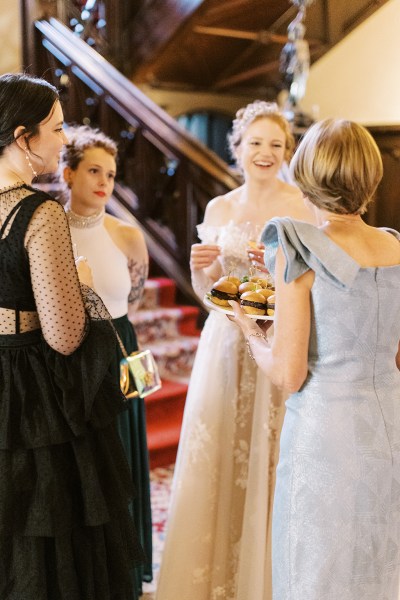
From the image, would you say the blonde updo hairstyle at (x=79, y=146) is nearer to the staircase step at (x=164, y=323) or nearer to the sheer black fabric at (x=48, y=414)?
the sheer black fabric at (x=48, y=414)

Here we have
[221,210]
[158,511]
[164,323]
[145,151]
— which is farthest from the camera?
[145,151]

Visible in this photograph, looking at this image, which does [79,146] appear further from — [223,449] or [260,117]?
[223,449]

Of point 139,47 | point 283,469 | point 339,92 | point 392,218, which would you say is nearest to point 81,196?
point 283,469

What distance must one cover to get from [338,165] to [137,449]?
5.24ft

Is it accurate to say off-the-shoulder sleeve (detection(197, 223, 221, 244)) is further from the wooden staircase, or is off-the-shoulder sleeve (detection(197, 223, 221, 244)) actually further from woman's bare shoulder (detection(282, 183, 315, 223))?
the wooden staircase

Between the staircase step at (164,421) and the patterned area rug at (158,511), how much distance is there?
89mm

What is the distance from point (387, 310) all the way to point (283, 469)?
0.49 meters

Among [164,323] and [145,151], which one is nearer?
[164,323]

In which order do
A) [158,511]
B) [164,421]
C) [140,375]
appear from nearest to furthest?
[140,375] → [158,511] → [164,421]

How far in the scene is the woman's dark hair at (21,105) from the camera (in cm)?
175

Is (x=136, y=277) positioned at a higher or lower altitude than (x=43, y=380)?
higher

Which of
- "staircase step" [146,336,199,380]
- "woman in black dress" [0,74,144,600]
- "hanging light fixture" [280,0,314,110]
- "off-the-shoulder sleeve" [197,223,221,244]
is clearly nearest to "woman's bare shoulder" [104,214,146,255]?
"off-the-shoulder sleeve" [197,223,221,244]

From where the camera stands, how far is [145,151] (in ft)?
17.7

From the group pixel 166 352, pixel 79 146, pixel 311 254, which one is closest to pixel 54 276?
pixel 311 254
